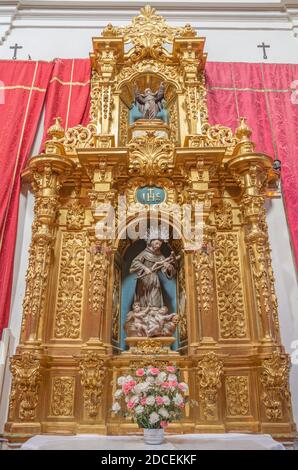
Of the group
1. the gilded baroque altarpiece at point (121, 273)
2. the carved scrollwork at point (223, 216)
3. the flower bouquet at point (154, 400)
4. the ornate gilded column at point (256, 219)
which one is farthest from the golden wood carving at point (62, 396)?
the carved scrollwork at point (223, 216)

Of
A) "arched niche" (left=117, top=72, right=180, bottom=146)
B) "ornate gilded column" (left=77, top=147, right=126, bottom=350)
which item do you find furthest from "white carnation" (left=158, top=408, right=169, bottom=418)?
"arched niche" (left=117, top=72, right=180, bottom=146)

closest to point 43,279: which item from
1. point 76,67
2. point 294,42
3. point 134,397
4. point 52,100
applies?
point 134,397

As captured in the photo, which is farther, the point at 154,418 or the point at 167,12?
the point at 167,12

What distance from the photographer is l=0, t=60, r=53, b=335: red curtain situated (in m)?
6.19

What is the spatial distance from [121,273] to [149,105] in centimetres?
315

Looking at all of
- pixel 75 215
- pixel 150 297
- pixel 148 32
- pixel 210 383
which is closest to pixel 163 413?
pixel 210 383

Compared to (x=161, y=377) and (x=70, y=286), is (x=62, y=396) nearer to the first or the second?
(x=70, y=286)

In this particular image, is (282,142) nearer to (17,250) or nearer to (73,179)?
(73,179)

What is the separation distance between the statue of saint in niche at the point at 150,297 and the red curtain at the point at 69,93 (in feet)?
9.07

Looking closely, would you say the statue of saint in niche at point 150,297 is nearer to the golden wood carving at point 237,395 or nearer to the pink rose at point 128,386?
the golden wood carving at point 237,395

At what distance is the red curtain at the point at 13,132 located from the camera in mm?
6188

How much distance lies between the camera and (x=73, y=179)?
668 centimetres

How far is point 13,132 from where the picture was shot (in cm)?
705

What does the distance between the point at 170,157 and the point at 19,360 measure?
371cm
